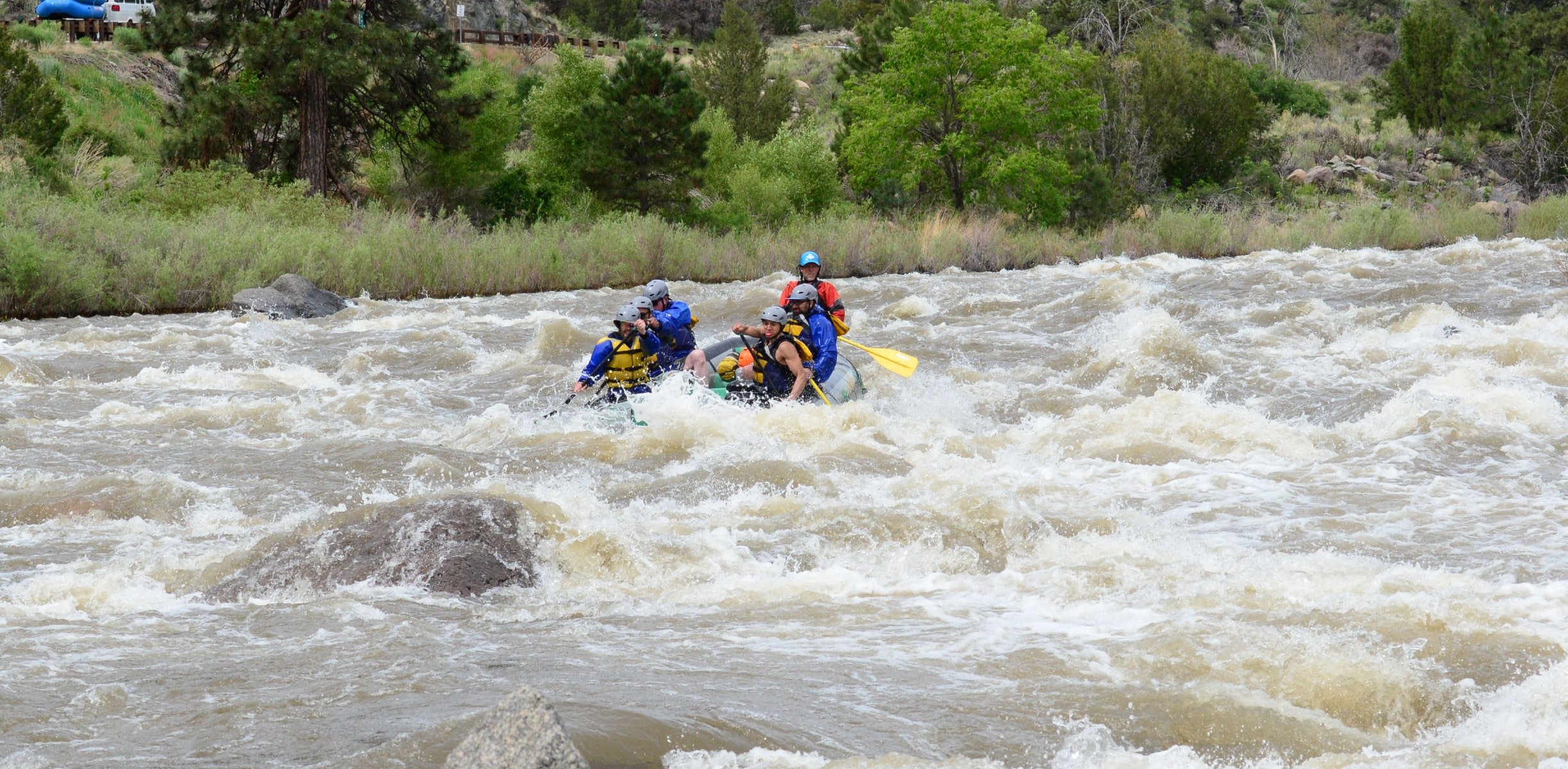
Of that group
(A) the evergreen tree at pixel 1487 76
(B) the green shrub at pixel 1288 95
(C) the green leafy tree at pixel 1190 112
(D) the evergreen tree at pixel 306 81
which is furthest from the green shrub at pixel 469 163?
(A) the evergreen tree at pixel 1487 76

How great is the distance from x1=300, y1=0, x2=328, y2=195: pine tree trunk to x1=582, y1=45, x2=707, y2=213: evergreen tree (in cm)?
463

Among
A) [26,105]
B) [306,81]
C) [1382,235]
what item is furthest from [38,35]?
[1382,235]

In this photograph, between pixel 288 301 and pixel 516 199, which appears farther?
pixel 516 199

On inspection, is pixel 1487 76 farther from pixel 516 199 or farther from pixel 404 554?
pixel 404 554

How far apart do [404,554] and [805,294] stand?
4.74 m

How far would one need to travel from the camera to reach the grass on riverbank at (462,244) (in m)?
16.4

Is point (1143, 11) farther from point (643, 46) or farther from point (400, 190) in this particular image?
point (400, 190)

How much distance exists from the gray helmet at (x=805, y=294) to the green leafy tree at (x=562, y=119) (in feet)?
53.7

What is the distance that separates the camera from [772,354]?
10.0m

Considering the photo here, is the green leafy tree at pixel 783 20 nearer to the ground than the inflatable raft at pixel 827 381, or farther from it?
farther from it

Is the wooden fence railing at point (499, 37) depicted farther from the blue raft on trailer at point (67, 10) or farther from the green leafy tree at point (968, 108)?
the green leafy tree at point (968, 108)

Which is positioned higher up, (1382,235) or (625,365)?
(625,365)

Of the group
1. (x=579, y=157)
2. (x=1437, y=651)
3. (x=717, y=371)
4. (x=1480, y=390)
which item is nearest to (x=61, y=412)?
(x=717, y=371)

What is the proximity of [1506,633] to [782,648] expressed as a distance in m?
2.85
